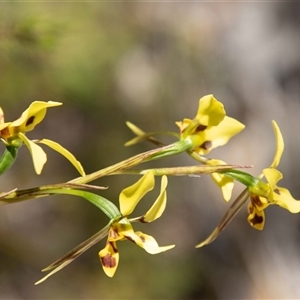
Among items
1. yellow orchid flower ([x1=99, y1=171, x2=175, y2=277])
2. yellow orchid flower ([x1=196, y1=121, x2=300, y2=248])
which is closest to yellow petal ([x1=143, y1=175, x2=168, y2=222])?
yellow orchid flower ([x1=99, y1=171, x2=175, y2=277])

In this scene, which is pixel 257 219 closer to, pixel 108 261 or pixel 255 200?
pixel 255 200

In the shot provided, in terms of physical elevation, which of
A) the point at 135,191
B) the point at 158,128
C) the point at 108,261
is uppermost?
the point at 135,191

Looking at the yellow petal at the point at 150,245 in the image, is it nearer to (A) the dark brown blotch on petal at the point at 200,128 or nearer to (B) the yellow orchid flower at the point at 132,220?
(B) the yellow orchid flower at the point at 132,220

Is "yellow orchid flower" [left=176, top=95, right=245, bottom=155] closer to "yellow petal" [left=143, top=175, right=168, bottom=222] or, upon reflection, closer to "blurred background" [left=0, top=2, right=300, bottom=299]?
"yellow petal" [left=143, top=175, right=168, bottom=222]

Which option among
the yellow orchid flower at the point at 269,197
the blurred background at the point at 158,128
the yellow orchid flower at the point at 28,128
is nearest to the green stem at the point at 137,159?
the yellow orchid flower at the point at 28,128

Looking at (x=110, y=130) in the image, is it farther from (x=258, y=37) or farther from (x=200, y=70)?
(x=258, y=37)

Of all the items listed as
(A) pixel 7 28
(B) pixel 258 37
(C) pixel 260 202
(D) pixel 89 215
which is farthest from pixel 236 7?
(C) pixel 260 202

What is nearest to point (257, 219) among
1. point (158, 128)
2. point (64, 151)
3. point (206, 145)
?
point (206, 145)
